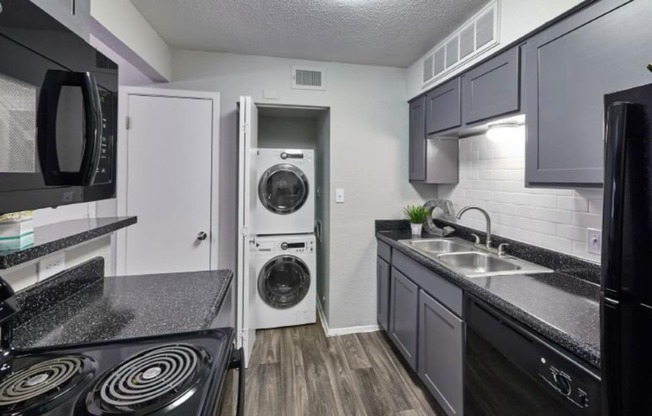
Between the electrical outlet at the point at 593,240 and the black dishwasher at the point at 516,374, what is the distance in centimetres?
66

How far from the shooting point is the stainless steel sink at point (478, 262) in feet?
6.54

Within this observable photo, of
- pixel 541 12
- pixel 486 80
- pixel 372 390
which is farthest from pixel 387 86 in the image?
pixel 372 390

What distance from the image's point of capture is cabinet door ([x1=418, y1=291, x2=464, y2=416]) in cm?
162

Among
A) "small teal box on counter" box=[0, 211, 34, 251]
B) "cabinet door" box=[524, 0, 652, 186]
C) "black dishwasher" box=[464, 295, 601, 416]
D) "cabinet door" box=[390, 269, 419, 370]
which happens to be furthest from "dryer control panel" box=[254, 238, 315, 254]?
"small teal box on counter" box=[0, 211, 34, 251]

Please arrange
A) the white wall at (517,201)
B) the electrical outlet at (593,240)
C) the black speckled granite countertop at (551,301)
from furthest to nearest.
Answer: the white wall at (517,201) < the electrical outlet at (593,240) < the black speckled granite countertop at (551,301)

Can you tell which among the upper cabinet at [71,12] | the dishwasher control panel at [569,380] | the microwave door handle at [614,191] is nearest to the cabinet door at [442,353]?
the dishwasher control panel at [569,380]

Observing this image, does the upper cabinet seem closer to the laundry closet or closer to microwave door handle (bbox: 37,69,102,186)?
microwave door handle (bbox: 37,69,102,186)

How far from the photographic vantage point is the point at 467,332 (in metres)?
1.56

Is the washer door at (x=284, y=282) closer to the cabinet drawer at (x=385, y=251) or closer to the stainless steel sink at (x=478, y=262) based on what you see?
the cabinet drawer at (x=385, y=251)

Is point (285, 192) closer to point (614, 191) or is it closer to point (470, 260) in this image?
point (470, 260)

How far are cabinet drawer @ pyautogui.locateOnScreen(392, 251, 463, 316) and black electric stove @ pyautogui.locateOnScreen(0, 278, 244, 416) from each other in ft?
4.07

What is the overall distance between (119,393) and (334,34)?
2.39 m

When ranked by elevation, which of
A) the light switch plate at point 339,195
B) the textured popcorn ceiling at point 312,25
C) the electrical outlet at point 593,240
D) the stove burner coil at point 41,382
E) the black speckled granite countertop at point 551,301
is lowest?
the black speckled granite countertop at point 551,301

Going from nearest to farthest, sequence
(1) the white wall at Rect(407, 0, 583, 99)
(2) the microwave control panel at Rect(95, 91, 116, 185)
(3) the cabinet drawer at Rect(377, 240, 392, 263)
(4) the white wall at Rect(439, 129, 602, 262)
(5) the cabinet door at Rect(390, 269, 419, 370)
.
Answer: (2) the microwave control panel at Rect(95, 91, 116, 185) → (1) the white wall at Rect(407, 0, 583, 99) → (4) the white wall at Rect(439, 129, 602, 262) → (5) the cabinet door at Rect(390, 269, 419, 370) → (3) the cabinet drawer at Rect(377, 240, 392, 263)
